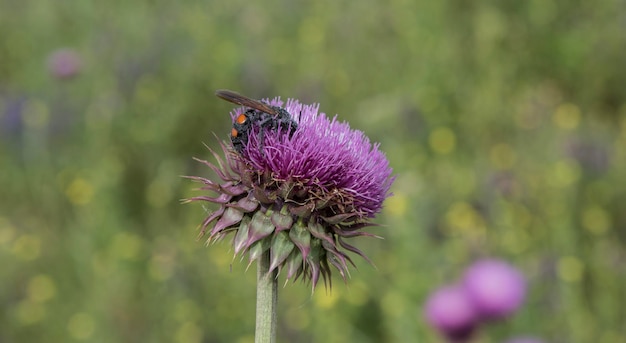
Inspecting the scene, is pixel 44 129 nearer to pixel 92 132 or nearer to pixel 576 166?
pixel 92 132

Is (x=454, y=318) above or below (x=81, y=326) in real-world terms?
below

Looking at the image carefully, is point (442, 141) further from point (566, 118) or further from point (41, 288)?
point (41, 288)

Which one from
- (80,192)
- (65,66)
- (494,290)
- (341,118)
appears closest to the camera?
(494,290)

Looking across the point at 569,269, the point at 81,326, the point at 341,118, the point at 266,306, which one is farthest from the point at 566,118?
the point at 266,306

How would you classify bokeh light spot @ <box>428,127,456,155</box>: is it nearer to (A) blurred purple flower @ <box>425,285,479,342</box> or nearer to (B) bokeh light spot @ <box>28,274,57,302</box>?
(A) blurred purple flower @ <box>425,285,479,342</box>

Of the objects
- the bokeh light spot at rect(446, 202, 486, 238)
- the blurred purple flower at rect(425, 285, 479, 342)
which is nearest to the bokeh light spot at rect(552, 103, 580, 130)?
the bokeh light spot at rect(446, 202, 486, 238)

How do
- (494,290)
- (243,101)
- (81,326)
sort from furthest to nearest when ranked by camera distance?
(81,326), (494,290), (243,101)

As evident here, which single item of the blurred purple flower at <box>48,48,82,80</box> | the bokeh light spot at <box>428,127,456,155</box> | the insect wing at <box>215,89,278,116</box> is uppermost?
the blurred purple flower at <box>48,48,82,80</box>
